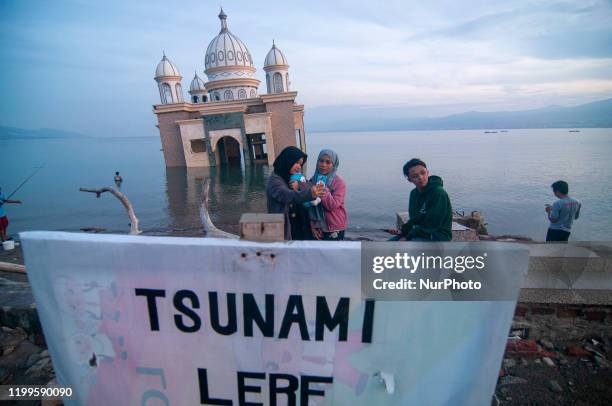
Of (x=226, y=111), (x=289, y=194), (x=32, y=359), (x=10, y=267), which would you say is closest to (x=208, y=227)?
(x=289, y=194)

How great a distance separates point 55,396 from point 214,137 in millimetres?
25027

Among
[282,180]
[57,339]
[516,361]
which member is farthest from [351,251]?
[516,361]

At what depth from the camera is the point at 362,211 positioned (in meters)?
14.9

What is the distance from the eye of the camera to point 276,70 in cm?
2841

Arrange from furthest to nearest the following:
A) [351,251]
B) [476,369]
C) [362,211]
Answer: [362,211]
[476,369]
[351,251]

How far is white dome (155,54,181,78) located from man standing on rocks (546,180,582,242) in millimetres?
31880

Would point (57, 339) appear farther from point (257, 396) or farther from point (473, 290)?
point (473, 290)

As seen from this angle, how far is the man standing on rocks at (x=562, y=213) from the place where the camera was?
14.9 feet

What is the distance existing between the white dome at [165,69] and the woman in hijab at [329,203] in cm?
3094

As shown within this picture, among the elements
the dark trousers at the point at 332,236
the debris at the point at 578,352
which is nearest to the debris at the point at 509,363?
the debris at the point at 578,352

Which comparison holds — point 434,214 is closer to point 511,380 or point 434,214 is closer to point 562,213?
point 511,380

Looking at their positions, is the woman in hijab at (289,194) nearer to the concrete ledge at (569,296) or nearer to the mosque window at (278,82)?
the concrete ledge at (569,296)

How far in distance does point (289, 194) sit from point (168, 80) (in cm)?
3128

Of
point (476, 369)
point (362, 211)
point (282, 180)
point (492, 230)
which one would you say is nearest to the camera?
point (476, 369)
